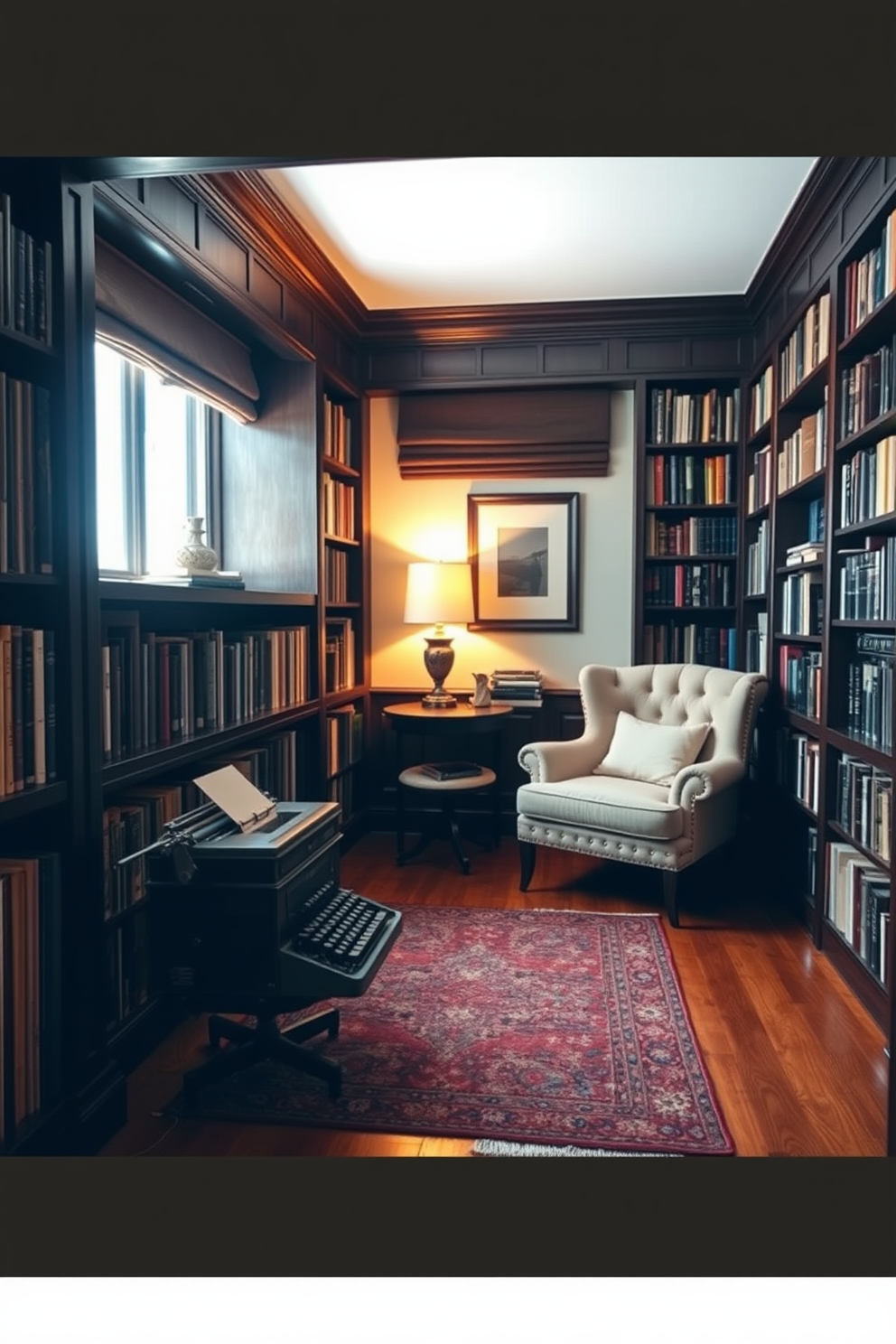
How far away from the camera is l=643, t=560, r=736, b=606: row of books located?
14.9 ft

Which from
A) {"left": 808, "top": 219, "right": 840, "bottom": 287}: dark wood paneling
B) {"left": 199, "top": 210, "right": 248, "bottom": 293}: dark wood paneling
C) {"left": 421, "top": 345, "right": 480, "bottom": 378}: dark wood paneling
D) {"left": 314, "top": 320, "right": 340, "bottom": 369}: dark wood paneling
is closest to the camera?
{"left": 199, "top": 210, "right": 248, "bottom": 293}: dark wood paneling

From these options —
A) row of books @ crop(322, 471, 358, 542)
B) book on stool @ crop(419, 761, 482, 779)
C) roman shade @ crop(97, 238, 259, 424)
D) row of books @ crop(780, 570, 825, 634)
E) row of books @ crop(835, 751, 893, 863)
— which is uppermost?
roman shade @ crop(97, 238, 259, 424)

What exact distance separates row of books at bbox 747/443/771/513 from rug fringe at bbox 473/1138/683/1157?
112 inches

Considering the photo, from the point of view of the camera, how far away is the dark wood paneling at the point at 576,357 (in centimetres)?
447

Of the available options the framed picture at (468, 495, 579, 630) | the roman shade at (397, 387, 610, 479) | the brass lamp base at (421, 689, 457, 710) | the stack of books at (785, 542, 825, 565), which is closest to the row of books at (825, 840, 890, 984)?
the stack of books at (785, 542, 825, 565)

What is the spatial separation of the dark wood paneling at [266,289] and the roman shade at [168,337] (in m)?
0.20

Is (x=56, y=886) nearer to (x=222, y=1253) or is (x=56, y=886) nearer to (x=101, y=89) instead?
(x=222, y=1253)

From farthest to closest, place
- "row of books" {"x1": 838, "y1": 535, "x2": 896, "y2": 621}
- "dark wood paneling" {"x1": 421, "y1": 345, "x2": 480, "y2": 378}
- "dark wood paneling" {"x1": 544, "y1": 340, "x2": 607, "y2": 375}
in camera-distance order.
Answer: "dark wood paneling" {"x1": 421, "y1": 345, "x2": 480, "y2": 378}, "dark wood paneling" {"x1": 544, "y1": 340, "x2": 607, "y2": 375}, "row of books" {"x1": 838, "y1": 535, "x2": 896, "y2": 621}

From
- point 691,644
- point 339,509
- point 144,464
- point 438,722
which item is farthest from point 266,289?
point 691,644

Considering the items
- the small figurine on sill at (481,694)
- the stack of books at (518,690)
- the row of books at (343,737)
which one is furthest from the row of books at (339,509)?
the stack of books at (518,690)

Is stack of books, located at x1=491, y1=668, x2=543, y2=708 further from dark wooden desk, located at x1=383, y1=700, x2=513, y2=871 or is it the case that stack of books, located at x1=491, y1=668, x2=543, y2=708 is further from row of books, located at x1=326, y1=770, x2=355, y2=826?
row of books, located at x1=326, y1=770, x2=355, y2=826

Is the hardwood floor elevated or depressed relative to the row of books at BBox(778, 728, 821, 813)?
depressed

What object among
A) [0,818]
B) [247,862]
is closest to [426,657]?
[247,862]

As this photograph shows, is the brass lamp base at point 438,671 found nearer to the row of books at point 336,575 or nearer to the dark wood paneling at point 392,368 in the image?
the row of books at point 336,575
